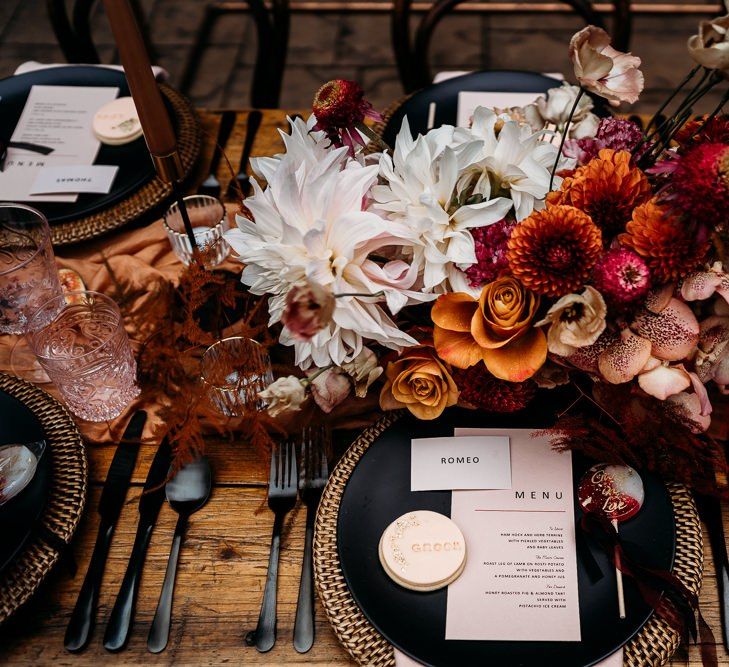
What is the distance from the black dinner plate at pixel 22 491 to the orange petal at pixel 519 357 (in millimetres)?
496

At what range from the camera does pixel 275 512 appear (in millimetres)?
895

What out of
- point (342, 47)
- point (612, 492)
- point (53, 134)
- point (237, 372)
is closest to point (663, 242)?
point (612, 492)

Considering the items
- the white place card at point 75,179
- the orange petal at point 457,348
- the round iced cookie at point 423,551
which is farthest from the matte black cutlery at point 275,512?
the white place card at point 75,179

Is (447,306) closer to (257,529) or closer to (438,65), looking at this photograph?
(257,529)

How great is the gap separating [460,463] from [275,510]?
0.21 meters

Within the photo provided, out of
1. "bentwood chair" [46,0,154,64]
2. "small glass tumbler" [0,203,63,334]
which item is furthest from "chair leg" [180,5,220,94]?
"small glass tumbler" [0,203,63,334]

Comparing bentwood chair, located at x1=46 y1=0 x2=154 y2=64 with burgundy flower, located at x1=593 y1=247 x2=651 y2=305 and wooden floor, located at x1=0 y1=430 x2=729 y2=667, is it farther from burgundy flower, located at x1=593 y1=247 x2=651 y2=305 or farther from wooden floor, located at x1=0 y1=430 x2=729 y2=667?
burgundy flower, located at x1=593 y1=247 x2=651 y2=305

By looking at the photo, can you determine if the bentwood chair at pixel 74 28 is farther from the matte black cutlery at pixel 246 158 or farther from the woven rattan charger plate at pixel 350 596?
the woven rattan charger plate at pixel 350 596

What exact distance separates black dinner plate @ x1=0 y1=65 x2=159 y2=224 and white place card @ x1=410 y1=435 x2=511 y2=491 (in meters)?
0.62

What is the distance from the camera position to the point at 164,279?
1.11 metres

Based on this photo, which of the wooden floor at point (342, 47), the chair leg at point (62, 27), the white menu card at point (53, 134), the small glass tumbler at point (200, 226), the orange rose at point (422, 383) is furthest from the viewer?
the wooden floor at point (342, 47)

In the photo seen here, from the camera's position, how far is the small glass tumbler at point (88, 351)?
3.03ft

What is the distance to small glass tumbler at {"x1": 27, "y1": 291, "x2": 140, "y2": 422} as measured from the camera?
3.03ft

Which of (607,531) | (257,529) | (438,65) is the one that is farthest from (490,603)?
(438,65)
